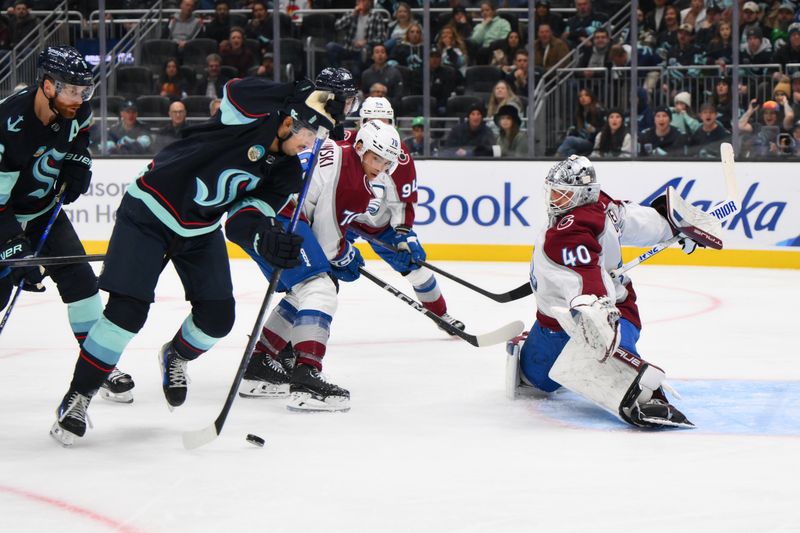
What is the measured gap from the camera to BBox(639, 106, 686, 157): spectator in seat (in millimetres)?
7637

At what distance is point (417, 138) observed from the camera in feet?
26.9

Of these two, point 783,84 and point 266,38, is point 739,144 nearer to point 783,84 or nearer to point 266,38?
point 783,84

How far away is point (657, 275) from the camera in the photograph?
7.25 metres

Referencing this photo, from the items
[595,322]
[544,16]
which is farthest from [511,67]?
[595,322]

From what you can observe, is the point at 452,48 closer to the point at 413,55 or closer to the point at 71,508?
the point at 413,55

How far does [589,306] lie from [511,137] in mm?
4851

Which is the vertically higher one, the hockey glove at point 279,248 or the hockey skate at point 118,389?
the hockey glove at point 279,248

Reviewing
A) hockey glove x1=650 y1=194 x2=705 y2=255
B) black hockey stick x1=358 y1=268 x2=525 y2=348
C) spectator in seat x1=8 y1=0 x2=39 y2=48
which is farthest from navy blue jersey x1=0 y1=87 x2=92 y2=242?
spectator in seat x1=8 y1=0 x2=39 y2=48

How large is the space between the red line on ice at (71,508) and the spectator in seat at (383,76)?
5.86 meters

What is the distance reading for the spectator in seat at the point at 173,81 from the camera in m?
8.90

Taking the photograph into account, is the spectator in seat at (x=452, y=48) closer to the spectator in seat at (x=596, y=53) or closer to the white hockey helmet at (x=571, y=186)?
the spectator in seat at (x=596, y=53)

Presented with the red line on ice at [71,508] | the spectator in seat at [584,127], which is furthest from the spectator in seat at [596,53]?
the red line on ice at [71,508]

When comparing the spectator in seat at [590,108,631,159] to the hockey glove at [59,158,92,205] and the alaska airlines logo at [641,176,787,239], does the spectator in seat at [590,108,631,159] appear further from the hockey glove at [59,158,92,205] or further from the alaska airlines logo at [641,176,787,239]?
the hockey glove at [59,158,92,205]

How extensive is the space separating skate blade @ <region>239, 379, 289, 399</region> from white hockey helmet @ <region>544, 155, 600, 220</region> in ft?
3.52
